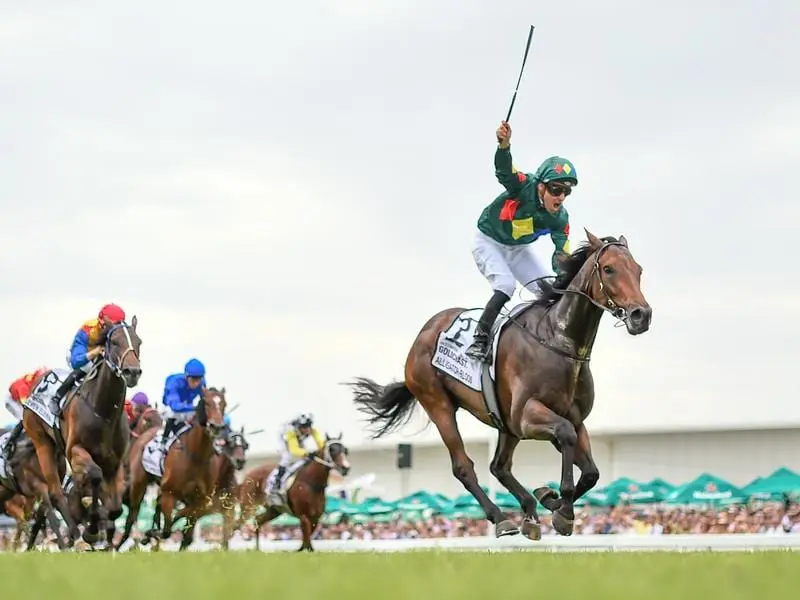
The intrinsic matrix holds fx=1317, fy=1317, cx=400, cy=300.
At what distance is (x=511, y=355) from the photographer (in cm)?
838

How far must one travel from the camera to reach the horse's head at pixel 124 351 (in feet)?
32.5

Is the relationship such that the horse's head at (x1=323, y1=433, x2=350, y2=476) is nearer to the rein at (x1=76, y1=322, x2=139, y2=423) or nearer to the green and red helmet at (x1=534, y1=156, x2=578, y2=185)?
the rein at (x1=76, y1=322, x2=139, y2=423)

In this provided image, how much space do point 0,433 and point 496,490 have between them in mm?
9325

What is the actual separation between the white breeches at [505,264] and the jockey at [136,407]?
8118mm

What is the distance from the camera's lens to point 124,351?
9984 mm

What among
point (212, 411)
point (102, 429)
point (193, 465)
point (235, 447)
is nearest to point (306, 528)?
point (235, 447)

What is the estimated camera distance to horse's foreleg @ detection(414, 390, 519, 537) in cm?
865

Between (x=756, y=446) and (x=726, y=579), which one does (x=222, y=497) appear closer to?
(x=756, y=446)

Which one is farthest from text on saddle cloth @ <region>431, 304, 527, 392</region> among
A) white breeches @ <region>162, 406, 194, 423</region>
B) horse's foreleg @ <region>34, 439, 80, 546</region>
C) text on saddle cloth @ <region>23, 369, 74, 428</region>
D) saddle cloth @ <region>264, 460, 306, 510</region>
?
saddle cloth @ <region>264, 460, 306, 510</region>

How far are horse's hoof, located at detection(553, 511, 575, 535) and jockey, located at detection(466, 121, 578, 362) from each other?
4.64ft

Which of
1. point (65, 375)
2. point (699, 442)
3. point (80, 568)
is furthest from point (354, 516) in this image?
point (80, 568)

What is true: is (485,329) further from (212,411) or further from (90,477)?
(212,411)

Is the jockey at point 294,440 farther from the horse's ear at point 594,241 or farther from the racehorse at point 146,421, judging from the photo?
the horse's ear at point 594,241

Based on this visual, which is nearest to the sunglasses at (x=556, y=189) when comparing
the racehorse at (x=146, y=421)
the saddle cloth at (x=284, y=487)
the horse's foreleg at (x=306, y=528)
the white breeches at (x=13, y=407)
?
the white breeches at (x=13, y=407)
